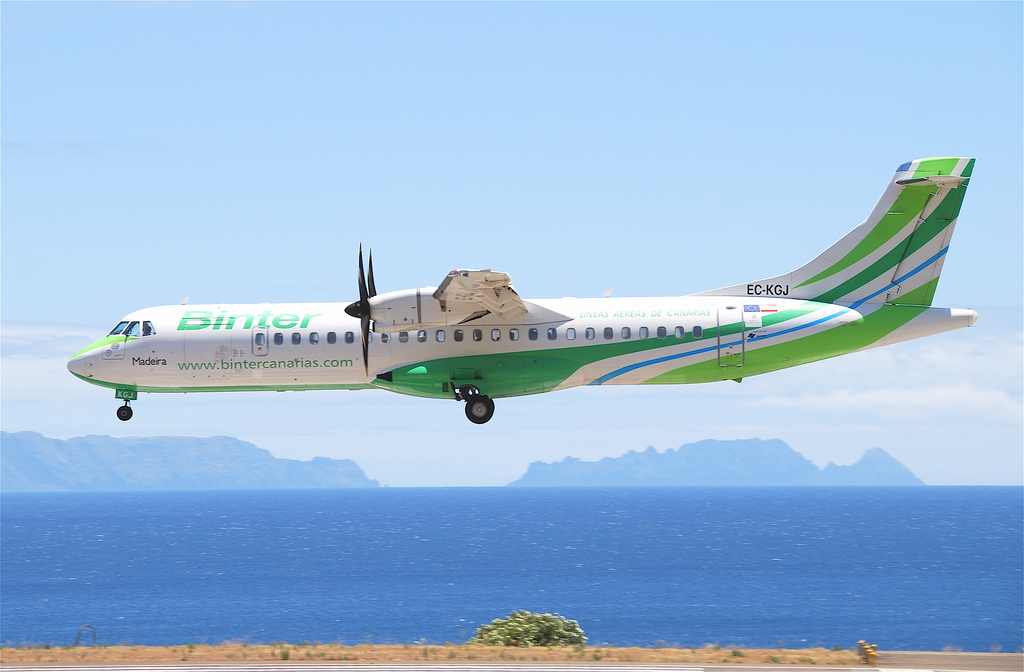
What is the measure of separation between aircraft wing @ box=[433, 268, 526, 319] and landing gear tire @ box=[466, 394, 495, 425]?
2.57 m

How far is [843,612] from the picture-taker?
99562 millimetres

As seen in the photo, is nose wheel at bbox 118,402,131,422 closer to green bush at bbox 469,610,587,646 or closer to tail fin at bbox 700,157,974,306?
green bush at bbox 469,610,587,646

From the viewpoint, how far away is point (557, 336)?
2992cm

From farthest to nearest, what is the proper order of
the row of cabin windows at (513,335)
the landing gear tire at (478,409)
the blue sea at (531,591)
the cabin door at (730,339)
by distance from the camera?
1. the blue sea at (531,591)
2. the landing gear tire at (478,409)
3. the cabin door at (730,339)
4. the row of cabin windows at (513,335)

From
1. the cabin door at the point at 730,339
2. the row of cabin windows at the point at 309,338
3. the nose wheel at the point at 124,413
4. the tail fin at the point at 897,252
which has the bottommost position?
the nose wheel at the point at 124,413

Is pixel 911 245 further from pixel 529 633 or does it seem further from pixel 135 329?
pixel 135 329

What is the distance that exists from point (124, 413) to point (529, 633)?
1799 cm

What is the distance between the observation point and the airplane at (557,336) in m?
29.9

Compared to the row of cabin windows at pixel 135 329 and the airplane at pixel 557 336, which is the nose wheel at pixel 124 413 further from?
the row of cabin windows at pixel 135 329

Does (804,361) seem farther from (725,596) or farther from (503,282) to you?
(725,596)

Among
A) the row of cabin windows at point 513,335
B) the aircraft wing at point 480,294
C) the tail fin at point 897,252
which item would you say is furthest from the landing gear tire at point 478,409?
the tail fin at point 897,252

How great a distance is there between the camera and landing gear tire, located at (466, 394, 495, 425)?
30.1 m

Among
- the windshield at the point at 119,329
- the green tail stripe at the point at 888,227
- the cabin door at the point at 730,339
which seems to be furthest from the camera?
the green tail stripe at the point at 888,227

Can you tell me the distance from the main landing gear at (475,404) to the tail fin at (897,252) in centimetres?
761
